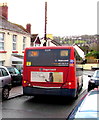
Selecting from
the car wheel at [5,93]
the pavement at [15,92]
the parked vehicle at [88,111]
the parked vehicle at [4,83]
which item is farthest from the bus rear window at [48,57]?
the parked vehicle at [88,111]

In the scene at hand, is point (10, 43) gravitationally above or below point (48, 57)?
above

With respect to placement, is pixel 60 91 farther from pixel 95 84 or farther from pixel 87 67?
pixel 87 67

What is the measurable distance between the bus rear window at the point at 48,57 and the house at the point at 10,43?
40.5 ft

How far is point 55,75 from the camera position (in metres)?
10.1

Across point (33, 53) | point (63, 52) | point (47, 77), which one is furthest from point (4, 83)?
point (63, 52)

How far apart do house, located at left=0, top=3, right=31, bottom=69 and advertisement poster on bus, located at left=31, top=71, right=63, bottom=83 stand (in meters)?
12.6

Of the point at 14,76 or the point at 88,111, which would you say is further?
the point at 14,76

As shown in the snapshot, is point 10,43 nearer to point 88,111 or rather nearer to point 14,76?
point 14,76

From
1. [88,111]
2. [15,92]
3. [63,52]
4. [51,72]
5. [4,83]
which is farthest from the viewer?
[15,92]

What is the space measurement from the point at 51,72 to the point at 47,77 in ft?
1.00

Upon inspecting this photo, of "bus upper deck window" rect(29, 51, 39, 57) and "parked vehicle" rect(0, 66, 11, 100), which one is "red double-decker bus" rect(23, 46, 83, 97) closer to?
"bus upper deck window" rect(29, 51, 39, 57)

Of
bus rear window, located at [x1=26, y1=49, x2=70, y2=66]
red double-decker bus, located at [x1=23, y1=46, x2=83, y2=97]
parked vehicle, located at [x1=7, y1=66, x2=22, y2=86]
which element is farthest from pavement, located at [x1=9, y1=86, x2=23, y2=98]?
bus rear window, located at [x1=26, y1=49, x2=70, y2=66]

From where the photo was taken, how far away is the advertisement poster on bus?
1003 centimetres

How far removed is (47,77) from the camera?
10172mm
